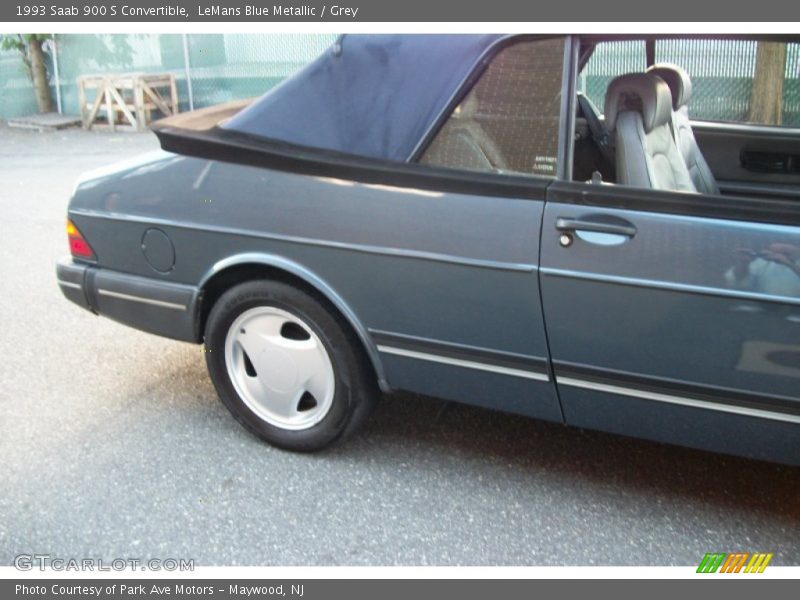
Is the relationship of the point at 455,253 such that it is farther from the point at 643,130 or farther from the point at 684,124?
the point at 684,124

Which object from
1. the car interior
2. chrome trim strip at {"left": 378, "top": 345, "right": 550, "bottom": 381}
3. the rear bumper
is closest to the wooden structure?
the rear bumper

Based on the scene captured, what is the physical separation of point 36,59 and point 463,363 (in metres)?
13.5

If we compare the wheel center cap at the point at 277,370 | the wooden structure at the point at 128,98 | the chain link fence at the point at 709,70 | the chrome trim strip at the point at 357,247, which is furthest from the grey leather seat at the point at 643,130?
the wooden structure at the point at 128,98

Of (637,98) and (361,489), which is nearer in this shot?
(361,489)

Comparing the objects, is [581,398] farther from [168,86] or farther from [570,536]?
[168,86]

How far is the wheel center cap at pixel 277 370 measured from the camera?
339 centimetres

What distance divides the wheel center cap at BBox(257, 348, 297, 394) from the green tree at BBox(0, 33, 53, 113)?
484 inches

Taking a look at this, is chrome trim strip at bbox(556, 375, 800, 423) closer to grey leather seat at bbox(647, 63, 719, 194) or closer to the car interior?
the car interior

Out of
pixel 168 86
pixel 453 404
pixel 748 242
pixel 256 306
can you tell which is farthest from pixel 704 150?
pixel 168 86

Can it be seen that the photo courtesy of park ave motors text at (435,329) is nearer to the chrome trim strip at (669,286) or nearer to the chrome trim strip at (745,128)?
the chrome trim strip at (669,286)

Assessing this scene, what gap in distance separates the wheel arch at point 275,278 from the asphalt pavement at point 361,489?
470mm

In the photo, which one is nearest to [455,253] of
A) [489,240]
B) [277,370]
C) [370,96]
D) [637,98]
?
[489,240]

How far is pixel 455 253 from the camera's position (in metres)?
2.88

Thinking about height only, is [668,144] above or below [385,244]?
above
